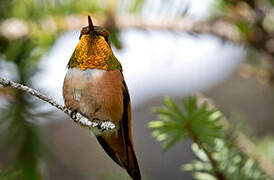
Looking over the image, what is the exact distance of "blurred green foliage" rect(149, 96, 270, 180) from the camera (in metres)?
1.56

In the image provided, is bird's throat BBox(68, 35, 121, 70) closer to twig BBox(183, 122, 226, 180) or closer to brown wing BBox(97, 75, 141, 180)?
brown wing BBox(97, 75, 141, 180)

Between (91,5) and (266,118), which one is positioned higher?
(91,5)

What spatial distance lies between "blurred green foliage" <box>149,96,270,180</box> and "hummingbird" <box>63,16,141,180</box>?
1.24 feet

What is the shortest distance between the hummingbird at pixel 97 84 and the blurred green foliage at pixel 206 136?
378 millimetres

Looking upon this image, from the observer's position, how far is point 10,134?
204 centimetres

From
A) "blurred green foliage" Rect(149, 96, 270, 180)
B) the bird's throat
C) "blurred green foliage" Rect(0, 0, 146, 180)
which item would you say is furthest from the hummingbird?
"blurred green foliage" Rect(149, 96, 270, 180)

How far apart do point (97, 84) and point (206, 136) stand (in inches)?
25.5

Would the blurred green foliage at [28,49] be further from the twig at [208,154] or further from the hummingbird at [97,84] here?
the twig at [208,154]

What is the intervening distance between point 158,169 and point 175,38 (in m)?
2.55

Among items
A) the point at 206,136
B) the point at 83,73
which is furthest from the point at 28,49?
the point at 206,136

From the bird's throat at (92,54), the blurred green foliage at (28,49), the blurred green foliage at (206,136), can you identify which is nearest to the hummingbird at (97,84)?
the bird's throat at (92,54)

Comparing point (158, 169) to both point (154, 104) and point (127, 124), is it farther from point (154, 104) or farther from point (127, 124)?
point (127, 124)

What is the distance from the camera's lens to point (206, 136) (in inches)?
61.5

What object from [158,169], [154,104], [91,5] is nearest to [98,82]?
[91,5]
